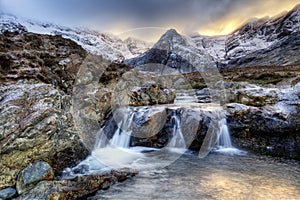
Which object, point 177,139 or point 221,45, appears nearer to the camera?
point 177,139

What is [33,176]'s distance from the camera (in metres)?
5.25

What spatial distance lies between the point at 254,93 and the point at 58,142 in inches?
464

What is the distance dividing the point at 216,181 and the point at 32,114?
20.0 feet

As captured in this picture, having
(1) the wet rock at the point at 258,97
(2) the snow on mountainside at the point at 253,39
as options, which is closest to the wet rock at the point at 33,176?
(1) the wet rock at the point at 258,97

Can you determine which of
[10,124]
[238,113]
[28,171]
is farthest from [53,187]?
[238,113]

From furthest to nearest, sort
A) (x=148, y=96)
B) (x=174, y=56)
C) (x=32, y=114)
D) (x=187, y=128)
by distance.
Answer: (x=174, y=56) < (x=148, y=96) < (x=187, y=128) < (x=32, y=114)

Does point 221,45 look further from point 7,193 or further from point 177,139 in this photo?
point 7,193

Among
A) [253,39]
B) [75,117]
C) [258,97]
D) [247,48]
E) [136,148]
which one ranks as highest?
[253,39]

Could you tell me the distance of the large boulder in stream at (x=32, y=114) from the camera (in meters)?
5.52

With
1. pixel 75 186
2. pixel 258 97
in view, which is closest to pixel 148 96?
pixel 258 97

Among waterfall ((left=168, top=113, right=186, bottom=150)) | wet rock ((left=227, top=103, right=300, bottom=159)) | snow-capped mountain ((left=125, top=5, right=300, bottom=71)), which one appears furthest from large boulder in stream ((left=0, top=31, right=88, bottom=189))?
snow-capped mountain ((left=125, top=5, right=300, bottom=71))

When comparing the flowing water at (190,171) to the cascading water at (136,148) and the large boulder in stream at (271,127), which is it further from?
the large boulder in stream at (271,127)

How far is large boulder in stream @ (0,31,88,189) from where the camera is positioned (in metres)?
5.52

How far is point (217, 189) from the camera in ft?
19.4
